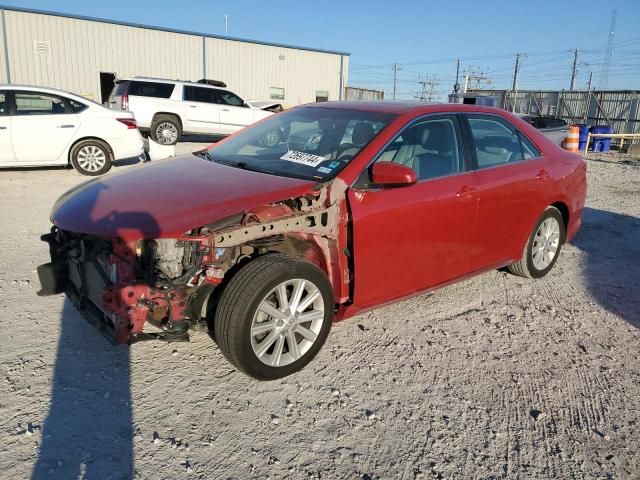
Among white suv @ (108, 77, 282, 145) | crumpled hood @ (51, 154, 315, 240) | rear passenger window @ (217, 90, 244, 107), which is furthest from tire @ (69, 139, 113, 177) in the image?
rear passenger window @ (217, 90, 244, 107)

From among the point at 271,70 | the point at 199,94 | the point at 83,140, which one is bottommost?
the point at 83,140

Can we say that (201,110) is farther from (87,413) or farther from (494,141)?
(87,413)

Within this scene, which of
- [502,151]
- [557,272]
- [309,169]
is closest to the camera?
[309,169]

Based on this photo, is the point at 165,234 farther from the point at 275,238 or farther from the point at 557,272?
the point at 557,272

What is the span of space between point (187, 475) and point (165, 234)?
1.19 metres

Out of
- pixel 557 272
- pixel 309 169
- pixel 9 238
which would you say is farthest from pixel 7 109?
pixel 557 272

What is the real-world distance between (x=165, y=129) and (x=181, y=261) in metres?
13.3

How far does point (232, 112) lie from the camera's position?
16234 mm

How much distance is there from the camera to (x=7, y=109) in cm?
887

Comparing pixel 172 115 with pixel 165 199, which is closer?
pixel 165 199

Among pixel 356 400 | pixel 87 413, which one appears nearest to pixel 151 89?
pixel 87 413

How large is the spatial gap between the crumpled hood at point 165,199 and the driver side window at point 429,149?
0.82 meters

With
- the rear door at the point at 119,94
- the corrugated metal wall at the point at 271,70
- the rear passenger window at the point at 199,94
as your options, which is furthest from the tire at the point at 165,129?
the corrugated metal wall at the point at 271,70

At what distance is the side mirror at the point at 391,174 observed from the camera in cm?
329
